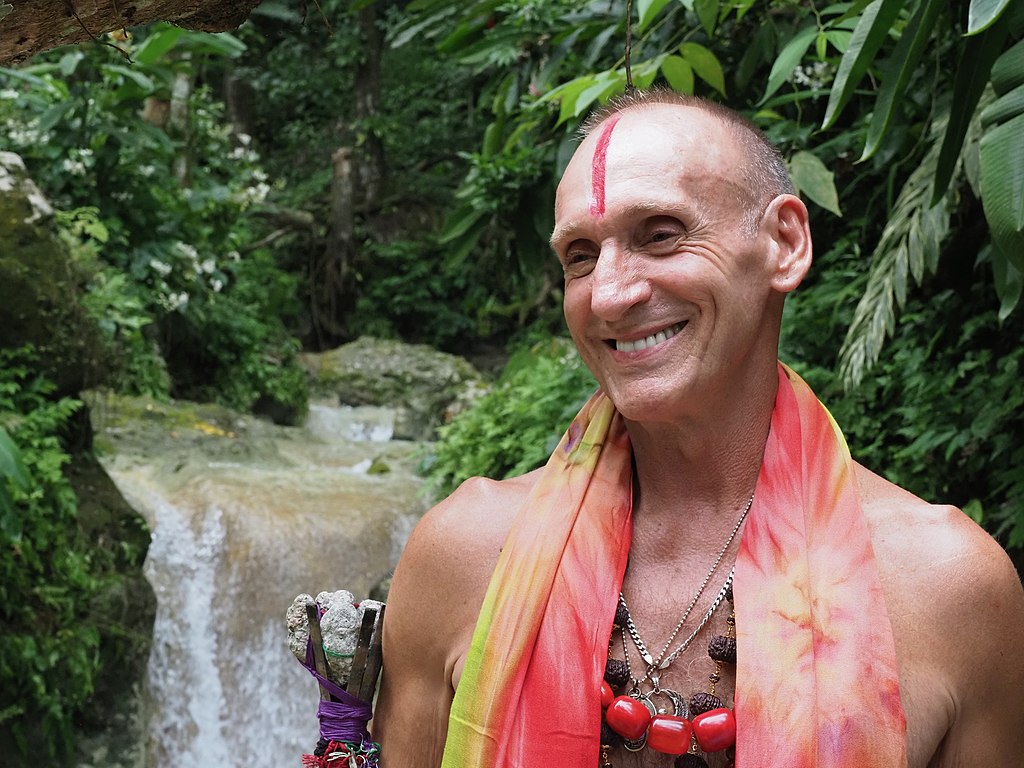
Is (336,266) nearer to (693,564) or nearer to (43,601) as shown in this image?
(43,601)

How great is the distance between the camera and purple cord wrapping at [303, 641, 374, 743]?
155cm

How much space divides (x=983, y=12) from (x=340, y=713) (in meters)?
1.43

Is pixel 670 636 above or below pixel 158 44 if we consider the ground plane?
above

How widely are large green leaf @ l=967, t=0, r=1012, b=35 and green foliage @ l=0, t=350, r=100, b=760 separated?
369 centimetres

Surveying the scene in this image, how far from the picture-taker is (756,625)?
1.43 metres

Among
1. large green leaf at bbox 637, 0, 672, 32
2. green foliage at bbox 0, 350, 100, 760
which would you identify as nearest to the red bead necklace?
large green leaf at bbox 637, 0, 672, 32

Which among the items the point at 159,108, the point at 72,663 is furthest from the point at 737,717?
the point at 159,108

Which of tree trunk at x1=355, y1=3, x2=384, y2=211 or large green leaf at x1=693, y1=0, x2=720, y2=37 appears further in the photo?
tree trunk at x1=355, y1=3, x2=384, y2=211

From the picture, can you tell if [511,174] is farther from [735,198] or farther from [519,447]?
[735,198]

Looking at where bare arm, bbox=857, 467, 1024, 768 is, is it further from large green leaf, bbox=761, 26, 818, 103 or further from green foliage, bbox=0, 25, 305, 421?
green foliage, bbox=0, 25, 305, 421

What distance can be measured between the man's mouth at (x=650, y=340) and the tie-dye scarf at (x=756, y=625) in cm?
21

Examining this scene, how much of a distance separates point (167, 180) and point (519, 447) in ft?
17.1

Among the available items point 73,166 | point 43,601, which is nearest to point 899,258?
point 43,601

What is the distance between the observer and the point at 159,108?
10.2 m
